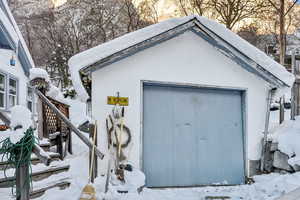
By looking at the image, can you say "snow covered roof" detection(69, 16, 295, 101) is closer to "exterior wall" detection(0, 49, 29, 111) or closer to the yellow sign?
the yellow sign

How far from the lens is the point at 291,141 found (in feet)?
20.9

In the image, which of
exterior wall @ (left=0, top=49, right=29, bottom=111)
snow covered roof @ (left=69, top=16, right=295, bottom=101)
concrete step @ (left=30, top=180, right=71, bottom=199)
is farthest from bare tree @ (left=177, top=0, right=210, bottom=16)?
concrete step @ (left=30, top=180, right=71, bottom=199)

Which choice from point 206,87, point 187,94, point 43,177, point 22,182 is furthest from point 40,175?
point 206,87

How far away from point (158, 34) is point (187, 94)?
1.53 meters

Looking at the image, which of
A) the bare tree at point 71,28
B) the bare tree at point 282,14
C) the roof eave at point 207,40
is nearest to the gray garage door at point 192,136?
the roof eave at point 207,40

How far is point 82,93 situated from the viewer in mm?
5586

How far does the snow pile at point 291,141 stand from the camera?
6.14 meters

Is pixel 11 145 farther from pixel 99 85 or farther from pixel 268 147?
pixel 268 147

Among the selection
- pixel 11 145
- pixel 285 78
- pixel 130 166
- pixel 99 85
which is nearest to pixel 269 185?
pixel 285 78

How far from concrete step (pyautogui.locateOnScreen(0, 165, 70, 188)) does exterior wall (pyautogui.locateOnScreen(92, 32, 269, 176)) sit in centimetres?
98

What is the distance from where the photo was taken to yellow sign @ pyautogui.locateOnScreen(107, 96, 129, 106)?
5.45 meters

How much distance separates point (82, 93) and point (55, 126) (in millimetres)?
2157

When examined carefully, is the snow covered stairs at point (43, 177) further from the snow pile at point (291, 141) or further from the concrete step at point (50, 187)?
the snow pile at point (291, 141)

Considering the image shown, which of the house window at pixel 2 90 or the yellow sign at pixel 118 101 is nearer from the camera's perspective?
the yellow sign at pixel 118 101
